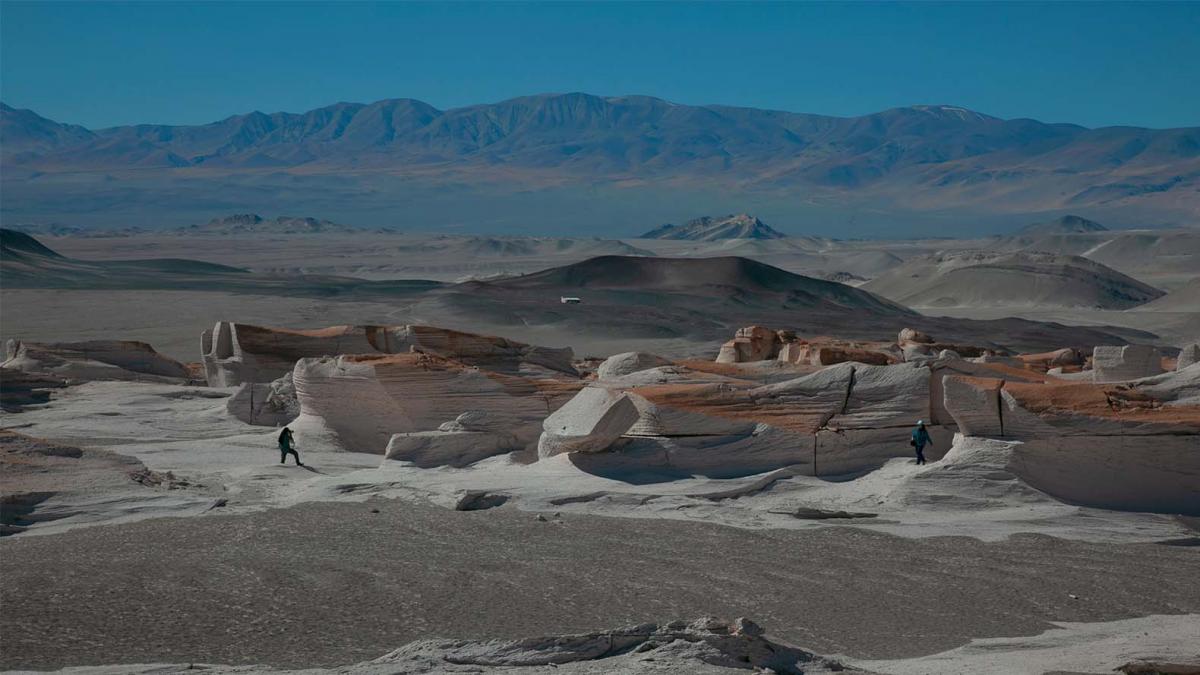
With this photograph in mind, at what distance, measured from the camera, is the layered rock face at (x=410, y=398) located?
15.1m

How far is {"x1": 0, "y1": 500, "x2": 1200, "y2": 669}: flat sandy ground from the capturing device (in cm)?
848

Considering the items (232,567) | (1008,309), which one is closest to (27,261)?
(1008,309)

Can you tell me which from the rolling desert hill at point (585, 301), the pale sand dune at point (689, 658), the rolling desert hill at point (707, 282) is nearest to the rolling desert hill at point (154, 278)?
the rolling desert hill at point (585, 301)

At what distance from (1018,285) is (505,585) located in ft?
203

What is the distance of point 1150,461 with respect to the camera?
11766mm

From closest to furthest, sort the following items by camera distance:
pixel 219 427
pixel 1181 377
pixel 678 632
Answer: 1. pixel 678 632
2. pixel 1181 377
3. pixel 219 427

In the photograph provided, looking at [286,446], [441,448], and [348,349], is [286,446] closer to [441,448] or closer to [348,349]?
[441,448]

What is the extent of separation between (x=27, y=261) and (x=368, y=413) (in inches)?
2194

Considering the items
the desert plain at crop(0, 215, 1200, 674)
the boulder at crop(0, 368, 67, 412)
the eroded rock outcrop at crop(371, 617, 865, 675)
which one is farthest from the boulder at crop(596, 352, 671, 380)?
the eroded rock outcrop at crop(371, 617, 865, 675)

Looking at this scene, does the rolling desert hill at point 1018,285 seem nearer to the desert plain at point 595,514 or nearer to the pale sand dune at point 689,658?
the desert plain at point 595,514

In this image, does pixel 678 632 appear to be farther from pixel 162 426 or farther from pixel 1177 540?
pixel 162 426

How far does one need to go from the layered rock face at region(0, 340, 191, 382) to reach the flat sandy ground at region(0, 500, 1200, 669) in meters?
12.2

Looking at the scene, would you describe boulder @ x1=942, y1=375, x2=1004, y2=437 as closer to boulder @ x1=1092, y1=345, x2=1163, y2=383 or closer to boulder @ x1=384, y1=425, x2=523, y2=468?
boulder @ x1=384, y1=425, x2=523, y2=468

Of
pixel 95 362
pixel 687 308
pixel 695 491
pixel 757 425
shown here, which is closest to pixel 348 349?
pixel 95 362
